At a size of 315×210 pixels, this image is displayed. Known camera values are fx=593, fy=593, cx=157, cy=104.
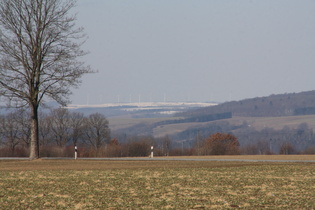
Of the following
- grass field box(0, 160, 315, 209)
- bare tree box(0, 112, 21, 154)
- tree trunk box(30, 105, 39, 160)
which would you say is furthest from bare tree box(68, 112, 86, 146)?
grass field box(0, 160, 315, 209)

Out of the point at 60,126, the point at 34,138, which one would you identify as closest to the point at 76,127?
the point at 60,126

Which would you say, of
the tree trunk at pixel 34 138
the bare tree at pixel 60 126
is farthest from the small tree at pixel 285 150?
the bare tree at pixel 60 126

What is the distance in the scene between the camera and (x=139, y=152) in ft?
245

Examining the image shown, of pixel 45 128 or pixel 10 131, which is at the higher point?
pixel 45 128

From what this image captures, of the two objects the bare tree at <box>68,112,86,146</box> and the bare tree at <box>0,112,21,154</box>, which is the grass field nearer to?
the bare tree at <box>0,112,21,154</box>

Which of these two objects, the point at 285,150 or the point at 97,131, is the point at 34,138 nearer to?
the point at 285,150

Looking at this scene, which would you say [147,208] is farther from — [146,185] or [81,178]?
[81,178]

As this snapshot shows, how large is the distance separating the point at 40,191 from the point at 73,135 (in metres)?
117

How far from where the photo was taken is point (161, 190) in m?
21.0

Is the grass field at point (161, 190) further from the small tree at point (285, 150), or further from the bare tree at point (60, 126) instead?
the bare tree at point (60, 126)

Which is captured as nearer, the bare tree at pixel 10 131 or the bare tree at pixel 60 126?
the bare tree at pixel 10 131

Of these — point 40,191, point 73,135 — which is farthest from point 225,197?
point 73,135

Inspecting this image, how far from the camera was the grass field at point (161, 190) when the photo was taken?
17406 mm

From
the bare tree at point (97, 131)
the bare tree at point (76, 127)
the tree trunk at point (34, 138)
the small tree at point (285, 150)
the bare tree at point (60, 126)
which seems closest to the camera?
the tree trunk at point (34, 138)
